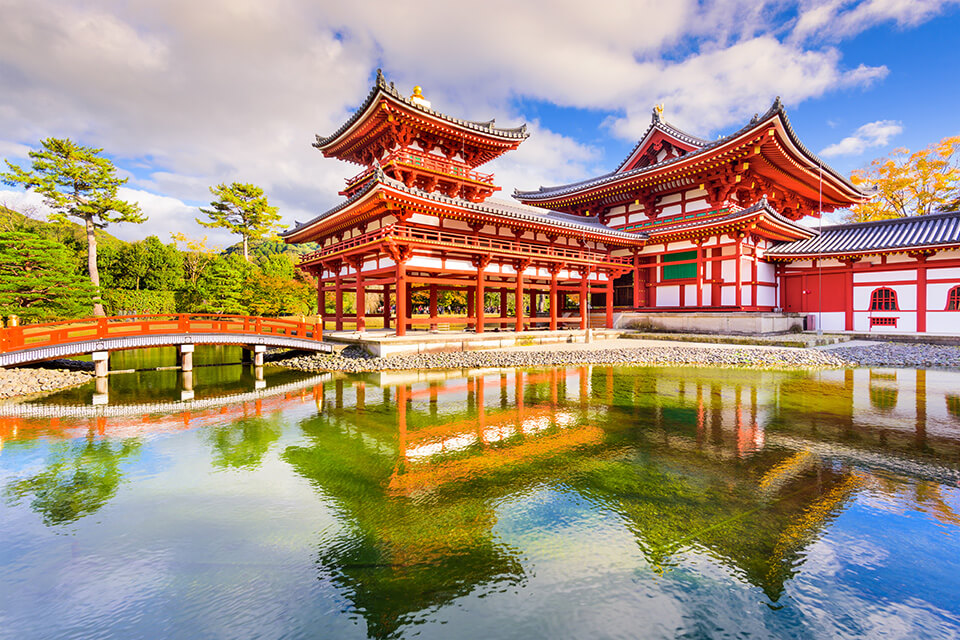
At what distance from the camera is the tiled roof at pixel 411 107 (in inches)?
699

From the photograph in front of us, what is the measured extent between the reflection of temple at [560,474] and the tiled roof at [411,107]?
13.7m

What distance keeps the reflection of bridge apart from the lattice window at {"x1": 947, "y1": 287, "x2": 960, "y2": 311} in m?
28.9

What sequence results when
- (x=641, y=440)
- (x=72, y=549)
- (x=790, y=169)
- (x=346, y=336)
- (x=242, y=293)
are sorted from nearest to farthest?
(x=72, y=549) → (x=641, y=440) → (x=346, y=336) → (x=790, y=169) → (x=242, y=293)

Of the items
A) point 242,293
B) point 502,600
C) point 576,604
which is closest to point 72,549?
point 502,600

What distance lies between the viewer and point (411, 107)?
18.5m

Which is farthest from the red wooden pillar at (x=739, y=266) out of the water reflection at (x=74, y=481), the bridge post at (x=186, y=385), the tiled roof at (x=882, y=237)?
the water reflection at (x=74, y=481)

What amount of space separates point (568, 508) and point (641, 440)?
3129 millimetres

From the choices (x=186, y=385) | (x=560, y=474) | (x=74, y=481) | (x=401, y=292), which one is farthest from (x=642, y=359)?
(x=186, y=385)

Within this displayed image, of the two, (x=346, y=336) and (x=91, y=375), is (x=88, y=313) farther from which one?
(x=346, y=336)

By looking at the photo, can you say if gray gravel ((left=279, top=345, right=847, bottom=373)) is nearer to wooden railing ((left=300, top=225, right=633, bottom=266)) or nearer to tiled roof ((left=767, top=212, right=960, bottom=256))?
wooden railing ((left=300, top=225, right=633, bottom=266))

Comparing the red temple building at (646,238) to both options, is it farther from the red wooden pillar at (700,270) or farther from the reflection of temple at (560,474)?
the reflection of temple at (560,474)

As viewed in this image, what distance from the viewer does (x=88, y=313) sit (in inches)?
890

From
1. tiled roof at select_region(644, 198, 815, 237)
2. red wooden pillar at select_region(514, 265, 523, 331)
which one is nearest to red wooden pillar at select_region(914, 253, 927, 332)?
tiled roof at select_region(644, 198, 815, 237)

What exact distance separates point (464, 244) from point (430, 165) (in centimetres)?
548
